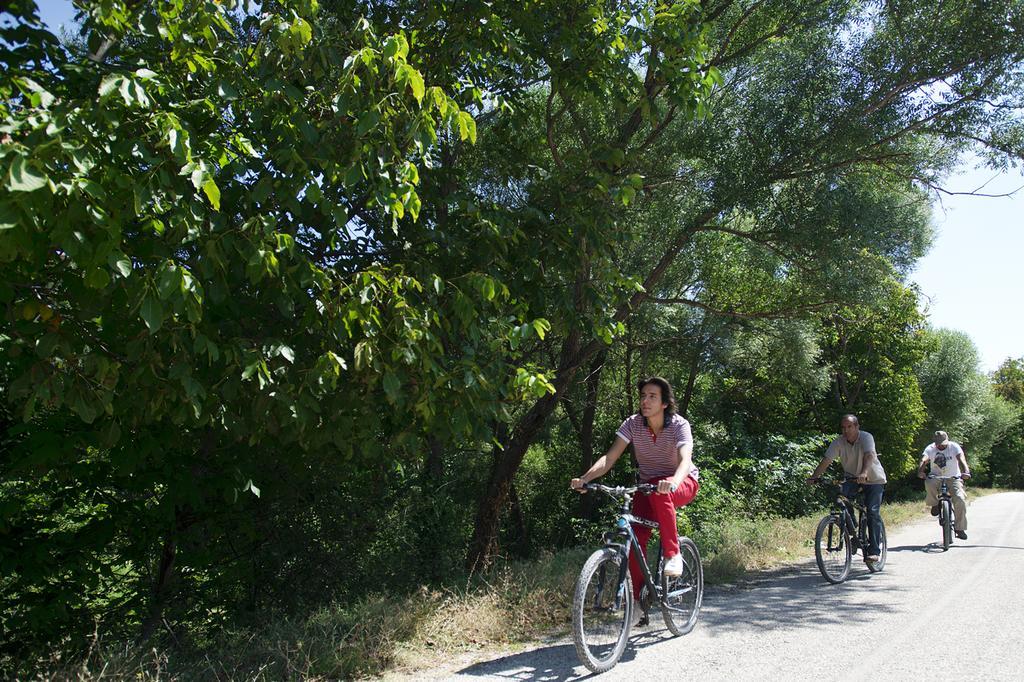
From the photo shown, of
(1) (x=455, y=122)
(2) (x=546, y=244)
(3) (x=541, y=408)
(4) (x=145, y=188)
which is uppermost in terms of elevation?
(1) (x=455, y=122)

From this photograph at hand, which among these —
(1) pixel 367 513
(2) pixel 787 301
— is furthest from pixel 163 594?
(2) pixel 787 301

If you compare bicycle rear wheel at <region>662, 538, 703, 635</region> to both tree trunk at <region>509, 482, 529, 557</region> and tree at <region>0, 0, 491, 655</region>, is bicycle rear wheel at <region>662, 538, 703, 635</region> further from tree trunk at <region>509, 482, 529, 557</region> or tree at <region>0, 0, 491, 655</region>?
tree trunk at <region>509, 482, 529, 557</region>

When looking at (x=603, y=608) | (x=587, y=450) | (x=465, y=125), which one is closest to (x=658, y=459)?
(x=603, y=608)

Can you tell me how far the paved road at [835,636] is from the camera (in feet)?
16.2

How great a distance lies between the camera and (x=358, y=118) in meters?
4.80

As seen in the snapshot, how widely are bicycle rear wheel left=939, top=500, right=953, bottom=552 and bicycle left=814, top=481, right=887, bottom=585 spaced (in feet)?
9.69

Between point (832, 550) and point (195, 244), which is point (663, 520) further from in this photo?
point (832, 550)

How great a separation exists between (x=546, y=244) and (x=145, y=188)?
345 centimetres

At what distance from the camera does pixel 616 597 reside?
5230 millimetres

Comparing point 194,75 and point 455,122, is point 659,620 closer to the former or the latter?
point 455,122

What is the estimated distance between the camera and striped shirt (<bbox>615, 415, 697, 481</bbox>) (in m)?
5.86

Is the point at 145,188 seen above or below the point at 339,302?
above

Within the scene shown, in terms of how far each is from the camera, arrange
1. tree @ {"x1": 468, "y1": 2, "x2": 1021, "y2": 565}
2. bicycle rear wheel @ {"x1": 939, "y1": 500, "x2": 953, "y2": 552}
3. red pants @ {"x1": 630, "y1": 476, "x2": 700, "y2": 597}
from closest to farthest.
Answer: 1. red pants @ {"x1": 630, "y1": 476, "x2": 700, "y2": 597}
2. tree @ {"x1": 468, "y1": 2, "x2": 1021, "y2": 565}
3. bicycle rear wheel @ {"x1": 939, "y1": 500, "x2": 953, "y2": 552}

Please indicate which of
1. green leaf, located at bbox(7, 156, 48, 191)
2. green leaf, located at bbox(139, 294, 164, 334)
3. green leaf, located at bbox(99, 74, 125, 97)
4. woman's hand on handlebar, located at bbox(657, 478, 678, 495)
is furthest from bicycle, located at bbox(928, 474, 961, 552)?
green leaf, located at bbox(7, 156, 48, 191)
